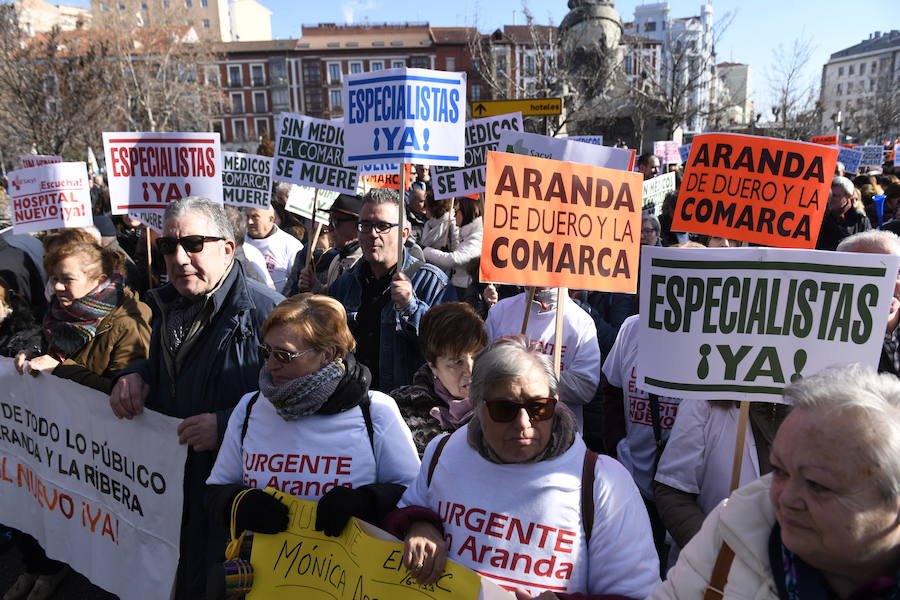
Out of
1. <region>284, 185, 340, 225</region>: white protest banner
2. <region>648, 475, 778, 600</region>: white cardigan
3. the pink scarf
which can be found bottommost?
the pink scarf

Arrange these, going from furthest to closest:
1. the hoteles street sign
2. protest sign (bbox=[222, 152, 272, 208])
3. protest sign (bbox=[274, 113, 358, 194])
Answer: the hoteles street sign, protest sign (bbox=[222, 152, 272, 208]), protest sign (bbox=[274, 113, 358, 194])

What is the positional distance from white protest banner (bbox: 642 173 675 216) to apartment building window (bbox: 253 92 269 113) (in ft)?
239

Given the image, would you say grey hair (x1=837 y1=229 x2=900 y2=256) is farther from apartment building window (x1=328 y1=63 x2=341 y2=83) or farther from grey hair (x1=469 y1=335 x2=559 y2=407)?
apartment building window (x1=328 y1=63 x2=341 y2=83)

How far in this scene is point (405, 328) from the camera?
11.8 feet

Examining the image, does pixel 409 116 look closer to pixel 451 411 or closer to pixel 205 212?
pixel 205 212

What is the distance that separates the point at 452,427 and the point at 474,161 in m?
3.63

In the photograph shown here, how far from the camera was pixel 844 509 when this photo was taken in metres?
1.35

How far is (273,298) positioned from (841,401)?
2266 mm

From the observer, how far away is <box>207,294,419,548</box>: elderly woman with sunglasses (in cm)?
238

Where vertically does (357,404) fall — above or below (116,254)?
below

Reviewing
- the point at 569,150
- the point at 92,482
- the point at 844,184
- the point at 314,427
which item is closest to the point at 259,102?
the point at 844,184

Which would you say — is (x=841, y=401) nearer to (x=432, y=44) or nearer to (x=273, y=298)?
(x=273, y=298)

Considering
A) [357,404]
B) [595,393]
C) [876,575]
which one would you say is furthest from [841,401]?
[595,393]

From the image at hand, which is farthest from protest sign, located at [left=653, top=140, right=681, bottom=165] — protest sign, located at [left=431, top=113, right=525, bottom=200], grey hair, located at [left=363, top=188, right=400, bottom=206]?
grey hair, located at [left=363, top=188, right=400, bottom=206]
